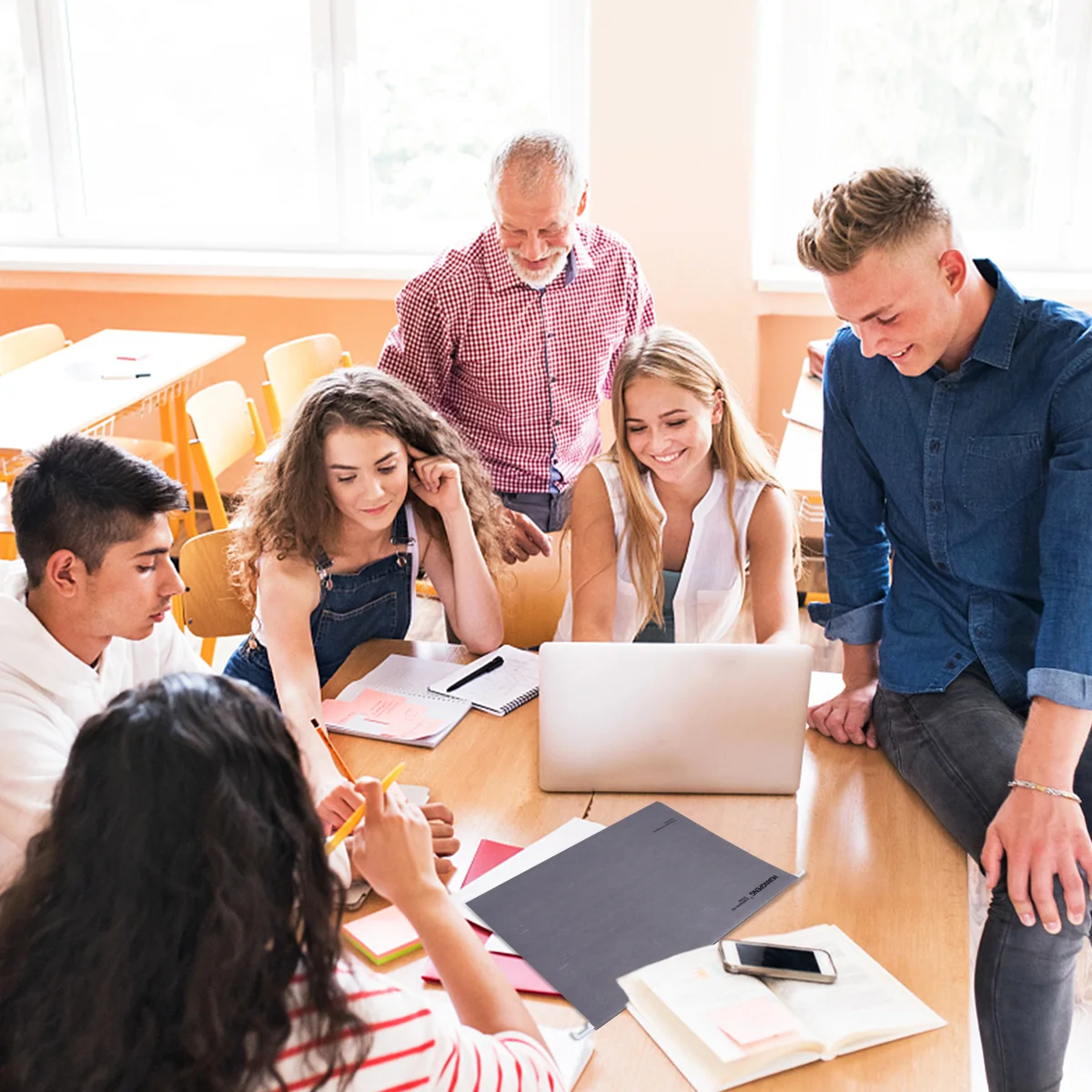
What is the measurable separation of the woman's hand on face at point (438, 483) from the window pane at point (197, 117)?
3.01m

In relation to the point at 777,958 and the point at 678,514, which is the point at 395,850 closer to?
the point at 777,958

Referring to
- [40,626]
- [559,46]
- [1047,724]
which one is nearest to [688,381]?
[1047,724]

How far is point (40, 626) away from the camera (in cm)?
159

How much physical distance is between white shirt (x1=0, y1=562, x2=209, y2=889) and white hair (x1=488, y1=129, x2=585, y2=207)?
1.36 m

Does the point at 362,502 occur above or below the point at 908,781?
above

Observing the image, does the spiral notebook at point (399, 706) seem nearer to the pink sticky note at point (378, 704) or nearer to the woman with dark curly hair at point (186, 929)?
the pink sticky note at point (378, 704)

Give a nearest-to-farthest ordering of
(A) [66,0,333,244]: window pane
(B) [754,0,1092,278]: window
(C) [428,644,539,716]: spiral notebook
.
Result: 1. (C) [428,644,539,716]: spiral notebook
2. (B) [754,0,1092,278]: window
3. (A) [66,0,333,244]: window pane

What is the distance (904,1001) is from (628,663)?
52 centimetres

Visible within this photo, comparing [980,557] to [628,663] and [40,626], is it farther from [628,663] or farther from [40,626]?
[40,626]

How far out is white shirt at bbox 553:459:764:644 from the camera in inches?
85.8

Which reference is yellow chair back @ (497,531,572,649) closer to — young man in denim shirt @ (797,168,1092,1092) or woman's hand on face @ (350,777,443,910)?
young man in denim shirt @ (797,168,1092,1092)

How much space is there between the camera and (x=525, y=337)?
2.92m

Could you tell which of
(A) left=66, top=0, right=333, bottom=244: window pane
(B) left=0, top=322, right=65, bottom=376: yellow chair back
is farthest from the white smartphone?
(A) left=66, top=0, right=333, bottom=244: window pane

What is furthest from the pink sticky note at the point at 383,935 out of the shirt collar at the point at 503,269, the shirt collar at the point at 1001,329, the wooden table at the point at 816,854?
the shirt collar at the point at 503,269
